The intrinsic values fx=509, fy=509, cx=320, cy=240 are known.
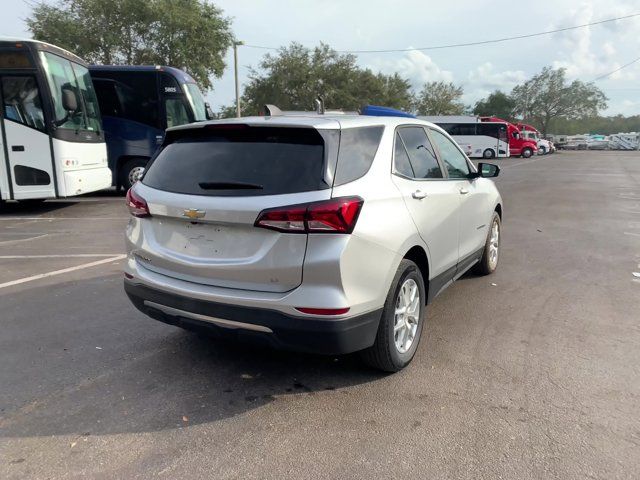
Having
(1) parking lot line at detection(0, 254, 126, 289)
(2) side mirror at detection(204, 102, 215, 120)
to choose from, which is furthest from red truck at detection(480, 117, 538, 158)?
(1) parking lot line at detection(0, 254, 126, 289)

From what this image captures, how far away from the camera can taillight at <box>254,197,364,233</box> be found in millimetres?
2834

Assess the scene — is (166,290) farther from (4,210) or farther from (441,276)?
(4,210)

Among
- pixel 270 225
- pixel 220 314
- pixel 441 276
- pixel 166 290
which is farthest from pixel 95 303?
pixel 441 276

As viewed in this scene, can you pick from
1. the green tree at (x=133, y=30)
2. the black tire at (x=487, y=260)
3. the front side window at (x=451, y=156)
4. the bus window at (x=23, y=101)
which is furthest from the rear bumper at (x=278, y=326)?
the green tree at (x=133, y=30)

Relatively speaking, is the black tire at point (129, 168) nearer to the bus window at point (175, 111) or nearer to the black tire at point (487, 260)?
the bus window at point (175, 111)

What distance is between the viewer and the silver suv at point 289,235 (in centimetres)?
288

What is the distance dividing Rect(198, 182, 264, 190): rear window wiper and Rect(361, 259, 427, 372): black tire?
42.4 inches

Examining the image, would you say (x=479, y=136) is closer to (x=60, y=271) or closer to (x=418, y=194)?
(x=60, y=271)

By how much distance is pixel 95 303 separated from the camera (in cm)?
498

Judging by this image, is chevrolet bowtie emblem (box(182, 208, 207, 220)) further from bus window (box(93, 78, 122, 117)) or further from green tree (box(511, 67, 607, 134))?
green tree (box(511, 67, 607, 134))

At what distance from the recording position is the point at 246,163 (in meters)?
3.14

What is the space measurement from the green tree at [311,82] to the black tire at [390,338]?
44820 mm

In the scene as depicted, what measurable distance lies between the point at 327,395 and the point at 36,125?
9325 mm

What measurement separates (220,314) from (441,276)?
1.93 metres
